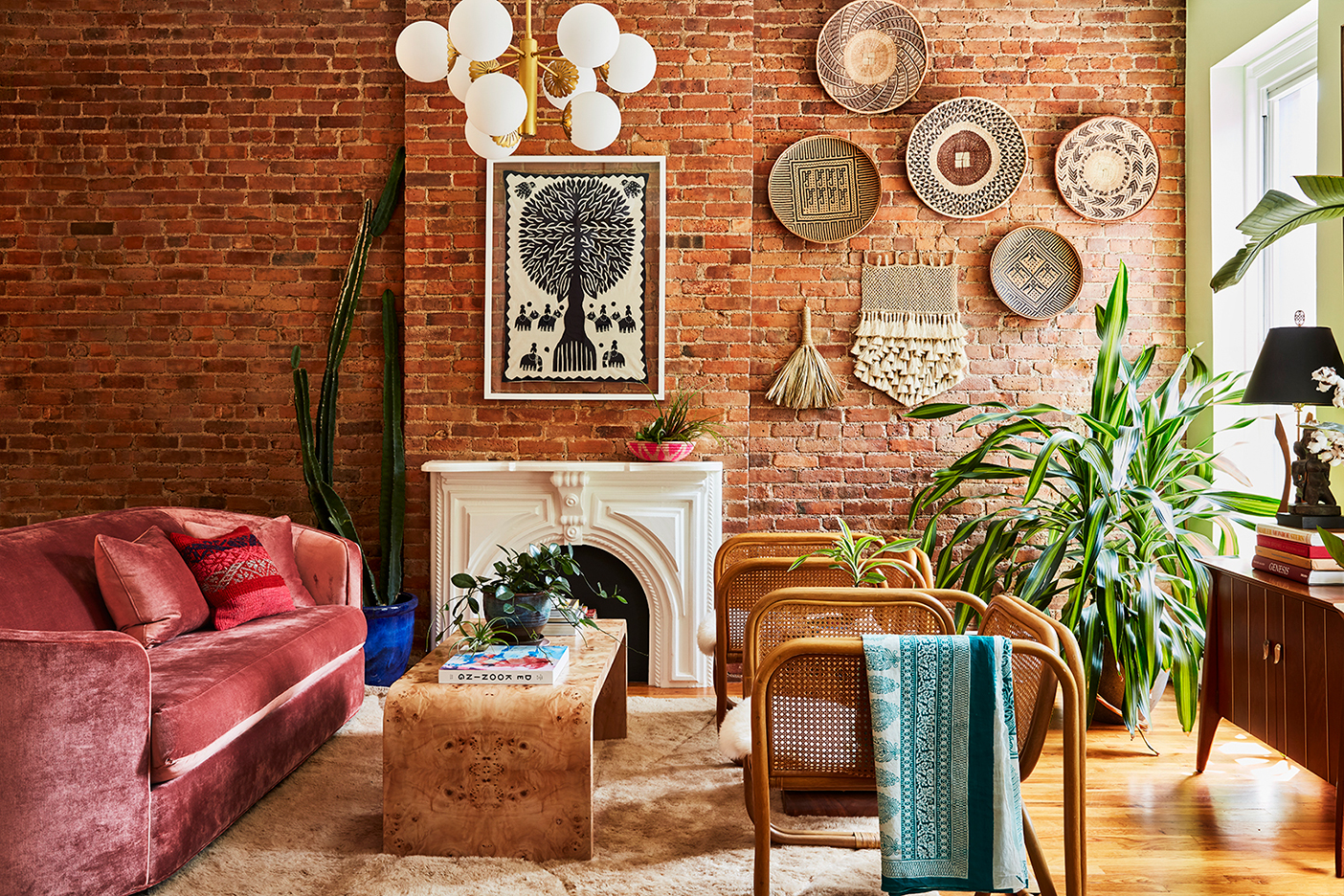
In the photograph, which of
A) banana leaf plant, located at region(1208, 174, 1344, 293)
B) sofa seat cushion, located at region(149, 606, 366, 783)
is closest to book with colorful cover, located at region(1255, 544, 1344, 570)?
banana leaf plant, located at region(1208, 174, 1344, 293)

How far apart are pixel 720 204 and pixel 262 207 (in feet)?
7.52

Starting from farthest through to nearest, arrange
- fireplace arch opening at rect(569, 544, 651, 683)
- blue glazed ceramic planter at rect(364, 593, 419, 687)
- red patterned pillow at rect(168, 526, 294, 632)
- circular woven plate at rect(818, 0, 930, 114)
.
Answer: circular woven plate at rect(818, 0, 930, 114)
fireplace arch opening at rect(569, 544, 651, 683)
blue glazed ceramic planter at rect(364, 593, 419, 687)
red patterned pillow at rect(168, 526, 294, 632)

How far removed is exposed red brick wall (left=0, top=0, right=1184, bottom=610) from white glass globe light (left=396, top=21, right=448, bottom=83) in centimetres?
181

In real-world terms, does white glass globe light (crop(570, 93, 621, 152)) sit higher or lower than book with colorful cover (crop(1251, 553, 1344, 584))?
higher

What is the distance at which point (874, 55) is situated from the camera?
164 inches

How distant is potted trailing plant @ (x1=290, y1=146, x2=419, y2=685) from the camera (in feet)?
12.5

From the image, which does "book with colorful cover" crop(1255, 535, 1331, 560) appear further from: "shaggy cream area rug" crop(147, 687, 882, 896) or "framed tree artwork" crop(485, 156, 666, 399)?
"framed tree artwork" crop(485, 156, 666, 399)

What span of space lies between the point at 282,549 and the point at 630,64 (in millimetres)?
2233

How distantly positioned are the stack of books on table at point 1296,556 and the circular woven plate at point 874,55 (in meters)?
2.57

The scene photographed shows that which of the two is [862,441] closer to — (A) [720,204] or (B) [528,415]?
(A) [720,204]

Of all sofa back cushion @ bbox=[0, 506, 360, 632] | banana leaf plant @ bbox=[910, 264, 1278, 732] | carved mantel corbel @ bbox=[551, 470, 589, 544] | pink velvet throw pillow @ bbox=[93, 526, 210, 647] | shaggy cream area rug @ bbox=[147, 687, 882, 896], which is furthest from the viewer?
carved mantel corbel @ bbox=[551, 470, 589, 544]

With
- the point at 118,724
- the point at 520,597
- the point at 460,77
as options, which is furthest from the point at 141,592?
the point at 460,77

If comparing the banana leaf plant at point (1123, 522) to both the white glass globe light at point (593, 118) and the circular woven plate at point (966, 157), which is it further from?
the white glass globe light at point (593, 118)

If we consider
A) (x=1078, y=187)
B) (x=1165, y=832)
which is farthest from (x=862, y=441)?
(x=1165, y=832)
